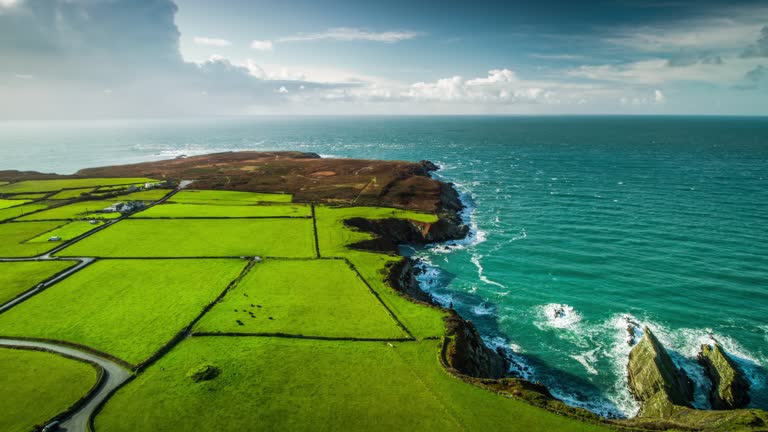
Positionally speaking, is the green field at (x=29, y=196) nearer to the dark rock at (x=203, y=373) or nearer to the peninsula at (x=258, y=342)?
the peninsula at (x=258, y=342)

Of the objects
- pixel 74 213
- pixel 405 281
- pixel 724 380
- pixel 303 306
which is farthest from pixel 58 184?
pixel 724 380

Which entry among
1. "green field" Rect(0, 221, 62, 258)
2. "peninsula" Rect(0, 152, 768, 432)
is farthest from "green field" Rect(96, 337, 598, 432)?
"green field" Rect(0, 221, 62, 258)

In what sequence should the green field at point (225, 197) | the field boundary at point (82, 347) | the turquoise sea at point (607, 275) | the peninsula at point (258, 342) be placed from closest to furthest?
the peninsula at point (258, 342) → the field boundary at point (82, 347) → the turquoise sea at point (607, 275) → the green field at point (225, 197)

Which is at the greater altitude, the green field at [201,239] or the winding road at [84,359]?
the green field at [201,239]

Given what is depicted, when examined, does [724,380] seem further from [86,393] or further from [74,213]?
[74,213]

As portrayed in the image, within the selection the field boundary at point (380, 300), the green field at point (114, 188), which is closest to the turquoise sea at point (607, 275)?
the field boundary at point (380, 300)

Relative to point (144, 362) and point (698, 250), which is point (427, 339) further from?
point (698, 250)

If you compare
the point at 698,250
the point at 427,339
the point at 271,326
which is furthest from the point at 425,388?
the point at 698,250
